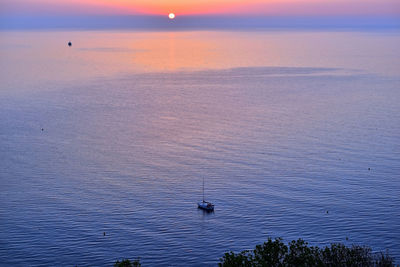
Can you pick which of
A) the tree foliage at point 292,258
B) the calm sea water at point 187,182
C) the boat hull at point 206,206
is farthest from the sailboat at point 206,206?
the tree foliage at point 292,258

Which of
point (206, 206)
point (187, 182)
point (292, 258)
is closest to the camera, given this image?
point (292, 258)

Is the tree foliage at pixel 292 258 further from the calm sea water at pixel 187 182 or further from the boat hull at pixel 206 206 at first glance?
the boat hull at pixel 206 206

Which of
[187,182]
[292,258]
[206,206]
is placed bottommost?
[292,258]

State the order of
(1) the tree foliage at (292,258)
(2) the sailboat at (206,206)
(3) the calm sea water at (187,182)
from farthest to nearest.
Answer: (2) the sailboat at (206,206)
(3) the calm sea water at (187,182)
(1) the tree foliage at (292,258)

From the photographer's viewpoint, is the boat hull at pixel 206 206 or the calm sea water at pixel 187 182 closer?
the calm sea water at pixel 187 182

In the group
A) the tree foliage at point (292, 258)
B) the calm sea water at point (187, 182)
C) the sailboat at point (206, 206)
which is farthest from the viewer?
the sailboat at point (206, 206)

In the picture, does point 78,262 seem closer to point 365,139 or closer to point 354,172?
point 354,172

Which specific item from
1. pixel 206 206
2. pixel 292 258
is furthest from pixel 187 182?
pixel 292 258

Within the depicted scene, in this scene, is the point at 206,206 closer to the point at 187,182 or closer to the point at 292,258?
the point at 187,182

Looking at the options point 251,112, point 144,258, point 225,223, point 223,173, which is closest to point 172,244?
point 144,258

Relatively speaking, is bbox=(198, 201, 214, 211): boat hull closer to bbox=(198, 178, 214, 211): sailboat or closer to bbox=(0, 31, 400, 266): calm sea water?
bbox=(198, 178, 214, 211): sailboat

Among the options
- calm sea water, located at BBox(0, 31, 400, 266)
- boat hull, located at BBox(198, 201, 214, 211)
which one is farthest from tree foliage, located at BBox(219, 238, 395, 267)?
boat hull, located at BBox(198, 201, 214, 211)

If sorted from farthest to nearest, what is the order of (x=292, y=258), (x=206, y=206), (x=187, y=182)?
(x=187, y=182) → (x=206, y=206) → (x=292, y=258)

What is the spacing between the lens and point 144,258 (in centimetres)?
8156
